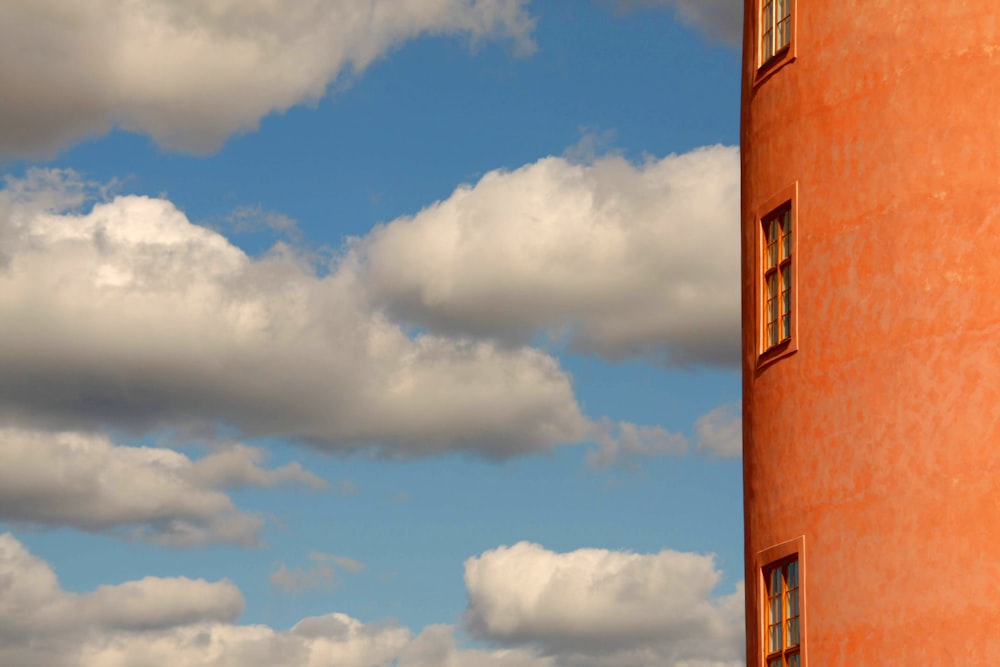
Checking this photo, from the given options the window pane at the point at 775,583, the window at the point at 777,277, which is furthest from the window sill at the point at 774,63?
the window pane at the point at 775,583

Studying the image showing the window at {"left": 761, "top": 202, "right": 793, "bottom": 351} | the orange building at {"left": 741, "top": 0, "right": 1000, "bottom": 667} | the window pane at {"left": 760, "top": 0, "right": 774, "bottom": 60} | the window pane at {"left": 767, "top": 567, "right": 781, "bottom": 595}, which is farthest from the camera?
the window pane at {"left": 760, "top": 0, "right": 774, "bottom": 60}

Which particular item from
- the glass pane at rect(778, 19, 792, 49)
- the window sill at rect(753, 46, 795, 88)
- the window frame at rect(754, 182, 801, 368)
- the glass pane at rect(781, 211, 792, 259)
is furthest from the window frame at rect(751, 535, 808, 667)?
the glass pane at rect(778, 19, 792, 49)

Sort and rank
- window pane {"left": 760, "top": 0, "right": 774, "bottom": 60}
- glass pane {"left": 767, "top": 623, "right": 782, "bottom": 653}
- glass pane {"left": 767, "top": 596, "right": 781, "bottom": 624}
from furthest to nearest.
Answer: window pane {"left": 760, "top": 0, "right": 774, "bottom": 60} < glass pane {"left": 767, "top": 596, "right": 781, "bottom": 624} < glass pane {"left": 767, "top": 623, "right": 782, "bottom": 653}

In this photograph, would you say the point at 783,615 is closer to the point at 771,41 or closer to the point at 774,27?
the point at 771,41

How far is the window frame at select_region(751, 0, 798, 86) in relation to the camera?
997 inches

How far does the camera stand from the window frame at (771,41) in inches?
997

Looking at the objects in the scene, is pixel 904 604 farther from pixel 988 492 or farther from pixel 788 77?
pixel 788 77

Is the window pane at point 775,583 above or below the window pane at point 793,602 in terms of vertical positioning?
above

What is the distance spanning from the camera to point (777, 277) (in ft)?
83.8

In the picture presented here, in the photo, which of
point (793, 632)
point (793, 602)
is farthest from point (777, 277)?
point (793, 632)

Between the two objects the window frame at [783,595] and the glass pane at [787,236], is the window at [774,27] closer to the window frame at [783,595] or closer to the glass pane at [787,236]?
the glass pane at [787,236]

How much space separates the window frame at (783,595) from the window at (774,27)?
25.3 ft

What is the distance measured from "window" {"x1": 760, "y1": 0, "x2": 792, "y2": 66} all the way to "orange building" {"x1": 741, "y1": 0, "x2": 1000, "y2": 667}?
0.77 ft

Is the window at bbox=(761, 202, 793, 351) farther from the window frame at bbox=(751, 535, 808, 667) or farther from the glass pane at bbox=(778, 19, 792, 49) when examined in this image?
the window frame at bbox=(751, 535, 808, 667)
